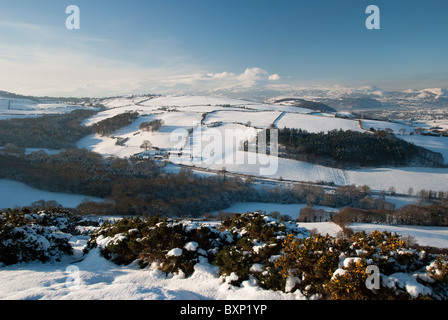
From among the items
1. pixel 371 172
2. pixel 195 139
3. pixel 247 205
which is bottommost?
pixel 247 205

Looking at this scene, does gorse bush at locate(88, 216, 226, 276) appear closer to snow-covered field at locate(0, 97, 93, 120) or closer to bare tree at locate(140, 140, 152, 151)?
bare tree at locate(140, 140, 152, 151)

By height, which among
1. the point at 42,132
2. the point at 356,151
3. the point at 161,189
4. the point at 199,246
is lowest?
the point at 161,189

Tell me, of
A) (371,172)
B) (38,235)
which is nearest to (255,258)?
(38,235)

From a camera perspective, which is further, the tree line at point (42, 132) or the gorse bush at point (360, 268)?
the tree line at point (42, 132)

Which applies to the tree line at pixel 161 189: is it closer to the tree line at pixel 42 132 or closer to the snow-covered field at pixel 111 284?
the snow-covered field at pixel 111 284

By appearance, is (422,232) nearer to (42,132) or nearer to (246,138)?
(246,138)

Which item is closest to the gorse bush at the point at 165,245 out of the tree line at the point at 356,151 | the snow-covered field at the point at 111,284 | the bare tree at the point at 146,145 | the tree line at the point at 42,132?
the snow-covered field at the point at 111,284

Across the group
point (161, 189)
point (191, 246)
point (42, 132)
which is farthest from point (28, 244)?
point (42, 132)
